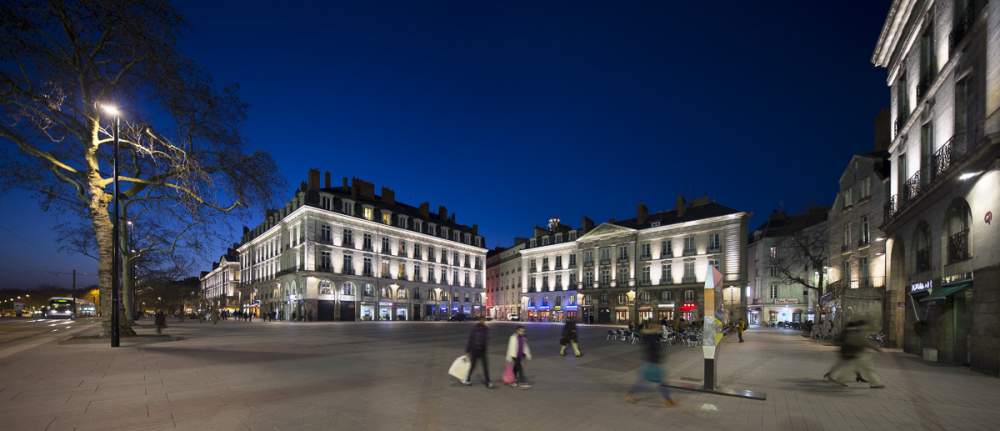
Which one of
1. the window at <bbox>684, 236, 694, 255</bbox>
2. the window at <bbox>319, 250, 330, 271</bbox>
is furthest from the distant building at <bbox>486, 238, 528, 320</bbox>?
the window at <bbox>319, 250, 330, 271</bbox>

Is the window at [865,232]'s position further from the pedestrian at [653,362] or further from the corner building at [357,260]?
the corner building at [357,260]

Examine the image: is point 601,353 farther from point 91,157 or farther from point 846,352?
point 91,157

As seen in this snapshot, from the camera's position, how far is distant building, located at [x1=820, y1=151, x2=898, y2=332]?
2503 centimetres

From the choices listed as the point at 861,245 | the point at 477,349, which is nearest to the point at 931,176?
the point at 861,245

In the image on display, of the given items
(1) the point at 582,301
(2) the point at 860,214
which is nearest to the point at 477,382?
(2) the point at 860,214

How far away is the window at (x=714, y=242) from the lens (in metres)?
55.1

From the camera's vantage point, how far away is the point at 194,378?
11.0m

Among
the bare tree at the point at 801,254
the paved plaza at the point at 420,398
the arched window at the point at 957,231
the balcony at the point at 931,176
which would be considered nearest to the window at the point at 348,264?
the paved plaza at the point at 420,398

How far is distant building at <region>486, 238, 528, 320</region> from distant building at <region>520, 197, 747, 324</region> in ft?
13.1

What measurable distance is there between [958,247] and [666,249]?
45.2 m

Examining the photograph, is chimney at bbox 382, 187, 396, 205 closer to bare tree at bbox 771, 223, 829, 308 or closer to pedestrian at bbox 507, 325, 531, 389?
bare tree at bbox 771, 223, 829, 308

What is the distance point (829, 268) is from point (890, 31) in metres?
18.8

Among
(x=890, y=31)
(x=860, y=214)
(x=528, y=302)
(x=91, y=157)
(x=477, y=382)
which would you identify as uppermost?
(x=890, y=31)

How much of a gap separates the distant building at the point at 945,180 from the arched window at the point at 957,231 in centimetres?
3
